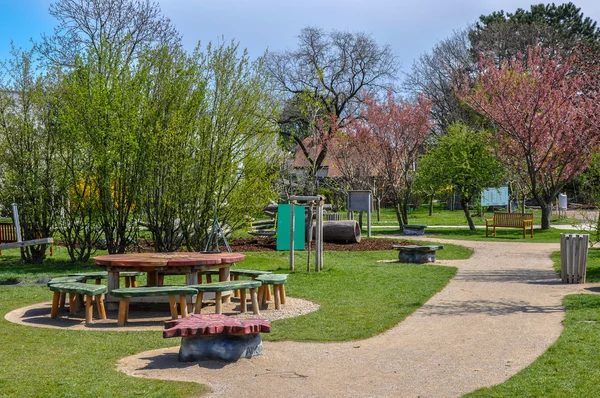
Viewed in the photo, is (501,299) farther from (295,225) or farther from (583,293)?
(295,225)

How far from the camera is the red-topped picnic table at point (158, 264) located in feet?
34.6

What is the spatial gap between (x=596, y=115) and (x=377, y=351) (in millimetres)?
8566

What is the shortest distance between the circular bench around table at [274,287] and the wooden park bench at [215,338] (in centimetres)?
337

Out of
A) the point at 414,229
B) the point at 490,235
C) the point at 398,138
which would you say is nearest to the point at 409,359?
the point at 414,229

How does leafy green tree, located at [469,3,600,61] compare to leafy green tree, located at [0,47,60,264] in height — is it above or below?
above

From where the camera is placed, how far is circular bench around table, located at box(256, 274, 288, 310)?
11.1 m

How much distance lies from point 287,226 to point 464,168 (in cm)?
1415

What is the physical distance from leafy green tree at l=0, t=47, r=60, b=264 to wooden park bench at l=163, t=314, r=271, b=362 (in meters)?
11.7

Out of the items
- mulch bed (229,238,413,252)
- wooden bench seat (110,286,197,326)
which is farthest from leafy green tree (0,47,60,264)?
wooden bench seat (110,286,197,326)

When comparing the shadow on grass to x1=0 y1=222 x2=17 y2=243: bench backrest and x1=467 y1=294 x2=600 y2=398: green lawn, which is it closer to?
x1=0 y1=222 x2=17 y2=243: bench backrest

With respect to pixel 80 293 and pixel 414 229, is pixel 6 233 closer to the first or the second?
pixel 80 293

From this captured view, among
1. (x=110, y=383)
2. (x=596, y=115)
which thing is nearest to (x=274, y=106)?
(x=596, y=115)

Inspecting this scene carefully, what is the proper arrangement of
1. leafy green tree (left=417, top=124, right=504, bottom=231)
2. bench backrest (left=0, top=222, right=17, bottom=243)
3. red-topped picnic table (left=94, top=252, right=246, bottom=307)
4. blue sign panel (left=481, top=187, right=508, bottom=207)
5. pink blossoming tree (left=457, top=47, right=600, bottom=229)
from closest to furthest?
red-topped picnic table (left=94, top=252, right=246, bottom=307) → bench backrest (left=0, top=222, right=17, bottom=243) → pink blossoming tree (left=457, top=47, right=600, bottom=229) → leafy green tree (left=417, top=124, right=504, bottom=231) → blue sign panel (left=481, top=187, right=508, bottom=207)

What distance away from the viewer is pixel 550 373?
6715 mm
